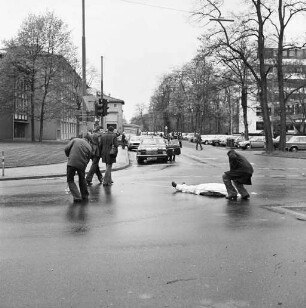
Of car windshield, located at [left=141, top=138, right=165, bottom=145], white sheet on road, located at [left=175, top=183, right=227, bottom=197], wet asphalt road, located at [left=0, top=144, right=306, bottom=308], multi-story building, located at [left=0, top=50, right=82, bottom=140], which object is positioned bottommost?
wet asphalt road, located at [left=0, top=144, right=306, bottom=308]

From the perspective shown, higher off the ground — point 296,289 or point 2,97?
point 2,97

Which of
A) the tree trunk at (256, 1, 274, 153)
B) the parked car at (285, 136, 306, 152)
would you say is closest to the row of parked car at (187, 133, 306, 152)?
the parked car at (285, 136, 306, 152)

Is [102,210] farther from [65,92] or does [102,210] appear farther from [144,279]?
[65,92]

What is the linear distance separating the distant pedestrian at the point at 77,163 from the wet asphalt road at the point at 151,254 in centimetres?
46

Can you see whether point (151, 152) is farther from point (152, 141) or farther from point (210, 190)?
point (210, 190)

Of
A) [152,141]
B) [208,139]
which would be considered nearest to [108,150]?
[152,141]

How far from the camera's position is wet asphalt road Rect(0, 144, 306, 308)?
4.27 metres

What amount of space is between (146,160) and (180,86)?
53.9 metres

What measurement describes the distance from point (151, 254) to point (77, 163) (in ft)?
17.5

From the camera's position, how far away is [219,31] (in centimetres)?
3734

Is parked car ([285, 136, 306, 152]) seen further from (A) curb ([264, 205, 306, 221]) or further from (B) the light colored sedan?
(A) curb ([264, 205, 306, 221])

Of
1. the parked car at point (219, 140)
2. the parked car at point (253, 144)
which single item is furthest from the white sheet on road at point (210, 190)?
the parked car at point (219, 140)

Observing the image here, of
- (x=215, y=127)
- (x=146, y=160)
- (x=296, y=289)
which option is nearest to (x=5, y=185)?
(x=296, y=289)

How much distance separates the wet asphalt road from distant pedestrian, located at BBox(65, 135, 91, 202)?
46 centimetres
